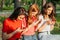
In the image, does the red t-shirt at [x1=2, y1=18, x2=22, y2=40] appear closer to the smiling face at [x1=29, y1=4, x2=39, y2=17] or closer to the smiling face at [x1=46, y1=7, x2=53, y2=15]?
the smiling face at [x1=29, y1=4, x2=39, y2=17]

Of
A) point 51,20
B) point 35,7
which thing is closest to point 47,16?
point 51,20

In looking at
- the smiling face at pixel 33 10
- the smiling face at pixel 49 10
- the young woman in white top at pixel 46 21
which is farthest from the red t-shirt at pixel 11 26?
the smiling face at pixel 49 10

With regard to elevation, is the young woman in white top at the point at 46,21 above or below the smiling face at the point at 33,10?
below

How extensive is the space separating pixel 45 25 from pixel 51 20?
19 centimetres

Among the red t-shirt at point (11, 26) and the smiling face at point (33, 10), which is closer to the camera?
the red t-shirt at point (11, 26)

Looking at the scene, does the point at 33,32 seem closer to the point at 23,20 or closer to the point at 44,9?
the point at 23,20

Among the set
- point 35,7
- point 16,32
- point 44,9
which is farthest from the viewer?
point 44,9

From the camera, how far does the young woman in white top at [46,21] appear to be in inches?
164

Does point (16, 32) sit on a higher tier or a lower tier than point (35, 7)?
lower

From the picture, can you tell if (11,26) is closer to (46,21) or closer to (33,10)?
(33,10)

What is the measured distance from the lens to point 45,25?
4.19m

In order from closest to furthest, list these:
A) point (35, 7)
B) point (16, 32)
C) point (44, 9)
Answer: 1. point (16, 32)
2. point (35, 7)
3. point (44, 9)

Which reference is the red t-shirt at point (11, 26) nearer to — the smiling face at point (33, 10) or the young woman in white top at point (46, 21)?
the smiling face at point (33, 10)

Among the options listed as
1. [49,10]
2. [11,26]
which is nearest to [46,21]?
[49,10]
